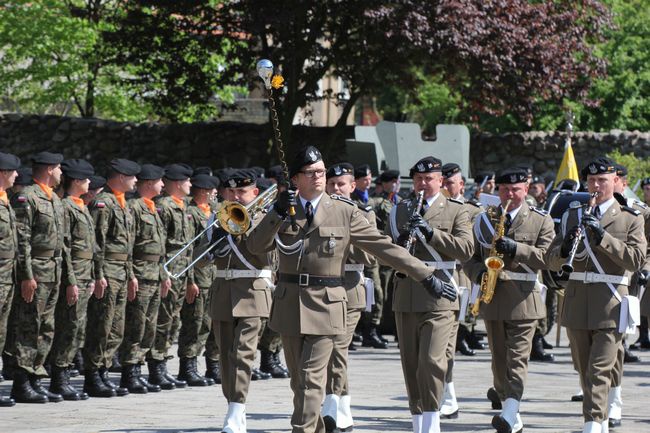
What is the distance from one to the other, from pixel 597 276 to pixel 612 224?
0.43 m

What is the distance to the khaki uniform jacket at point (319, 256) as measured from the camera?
894cm

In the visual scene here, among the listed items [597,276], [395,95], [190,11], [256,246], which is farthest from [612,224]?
[395,95]

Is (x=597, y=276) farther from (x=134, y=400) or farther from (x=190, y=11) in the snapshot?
(x=190, y=11)

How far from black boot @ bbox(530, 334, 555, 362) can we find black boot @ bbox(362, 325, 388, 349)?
2.13 metres

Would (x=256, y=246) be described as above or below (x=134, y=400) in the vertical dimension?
above

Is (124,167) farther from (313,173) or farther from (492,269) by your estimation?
(313,173)

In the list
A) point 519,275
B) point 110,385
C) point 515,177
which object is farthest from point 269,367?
point 515,177

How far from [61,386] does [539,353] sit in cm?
660

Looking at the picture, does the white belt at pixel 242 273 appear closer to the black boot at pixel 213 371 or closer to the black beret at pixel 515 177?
the black beret at pixel 515 177

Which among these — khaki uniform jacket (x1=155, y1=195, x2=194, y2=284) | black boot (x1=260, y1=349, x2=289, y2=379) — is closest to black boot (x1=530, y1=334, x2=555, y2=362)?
black boot (x1=260, y1=349, x2=289, y2=379)

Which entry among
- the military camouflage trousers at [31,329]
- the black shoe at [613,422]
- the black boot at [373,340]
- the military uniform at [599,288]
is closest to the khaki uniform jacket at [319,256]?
the military uniform at [599,288]

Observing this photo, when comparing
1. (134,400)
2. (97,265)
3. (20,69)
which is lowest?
(134,400)

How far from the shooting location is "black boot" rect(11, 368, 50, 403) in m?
12.0

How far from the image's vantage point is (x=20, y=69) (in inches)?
1224
